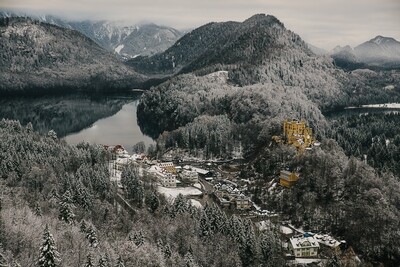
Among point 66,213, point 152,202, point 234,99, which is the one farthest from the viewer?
point 234,99

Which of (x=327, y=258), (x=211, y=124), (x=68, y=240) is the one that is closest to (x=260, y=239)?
(x=327, y=258)

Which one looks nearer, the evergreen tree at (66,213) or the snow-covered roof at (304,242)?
the evergreen tree at (66,213)

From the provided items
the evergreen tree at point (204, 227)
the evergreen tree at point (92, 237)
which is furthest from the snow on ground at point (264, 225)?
Result: the evergreen tree at point (92, 237)

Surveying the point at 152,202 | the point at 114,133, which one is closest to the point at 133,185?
the point at 152,202

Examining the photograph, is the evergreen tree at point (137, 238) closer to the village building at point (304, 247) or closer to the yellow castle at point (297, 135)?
the village building at point (304, 247)

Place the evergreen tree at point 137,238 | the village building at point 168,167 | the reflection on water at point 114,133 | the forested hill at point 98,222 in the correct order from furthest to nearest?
1. the reflection on water at point 114,133
2. the village building at point 168,167
3. the evergreen tree at point 137,238
4. the forested hill at point 98,222

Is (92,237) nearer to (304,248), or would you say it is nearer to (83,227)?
(83,227)
